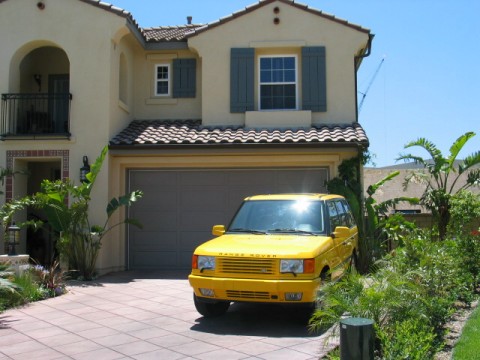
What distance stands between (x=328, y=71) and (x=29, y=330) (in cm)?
1031

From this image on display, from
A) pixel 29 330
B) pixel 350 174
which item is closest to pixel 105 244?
pixel 29 330

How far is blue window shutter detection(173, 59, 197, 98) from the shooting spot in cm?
1488

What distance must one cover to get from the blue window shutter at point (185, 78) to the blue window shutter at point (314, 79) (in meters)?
3.31

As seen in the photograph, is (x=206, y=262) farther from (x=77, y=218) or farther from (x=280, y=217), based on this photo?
(x=77, y=218)

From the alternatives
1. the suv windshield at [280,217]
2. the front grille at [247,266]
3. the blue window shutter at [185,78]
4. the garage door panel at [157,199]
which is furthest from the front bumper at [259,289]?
the blue window shutter at [185,78]

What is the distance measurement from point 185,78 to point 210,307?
898 centimetres

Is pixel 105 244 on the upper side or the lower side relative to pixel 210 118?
lower

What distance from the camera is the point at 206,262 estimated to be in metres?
7.15

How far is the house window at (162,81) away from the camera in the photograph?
49.6 feet

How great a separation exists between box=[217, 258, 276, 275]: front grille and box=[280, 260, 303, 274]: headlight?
14 cm

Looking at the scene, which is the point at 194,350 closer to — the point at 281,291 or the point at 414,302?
the point at 281,291

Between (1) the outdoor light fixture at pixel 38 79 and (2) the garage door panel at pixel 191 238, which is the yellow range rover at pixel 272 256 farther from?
(1) the outdoor light fixture at pixel 38 79

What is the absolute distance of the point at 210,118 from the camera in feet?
46.8

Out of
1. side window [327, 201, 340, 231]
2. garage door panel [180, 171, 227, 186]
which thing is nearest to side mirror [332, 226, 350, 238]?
side window [327, 201, 340, 231]
